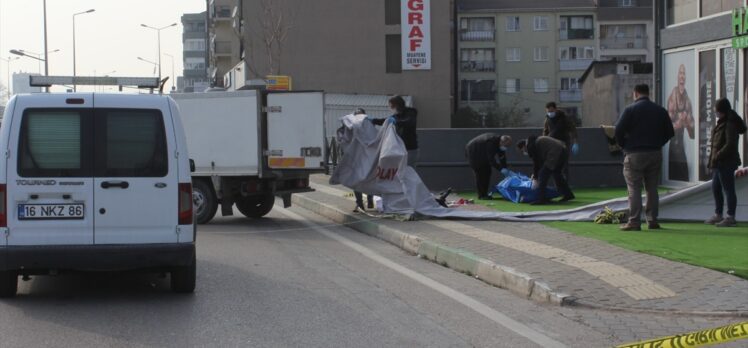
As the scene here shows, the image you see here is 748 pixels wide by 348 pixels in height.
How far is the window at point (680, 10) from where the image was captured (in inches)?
682

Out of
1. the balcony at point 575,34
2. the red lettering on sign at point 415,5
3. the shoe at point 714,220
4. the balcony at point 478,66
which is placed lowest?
the shoe at point 714,220

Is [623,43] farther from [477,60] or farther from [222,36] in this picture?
[222,36]

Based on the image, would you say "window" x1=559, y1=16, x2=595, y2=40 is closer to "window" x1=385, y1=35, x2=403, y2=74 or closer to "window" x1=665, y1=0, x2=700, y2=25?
"window" x1=385, y1=35, x2=403, y2=74

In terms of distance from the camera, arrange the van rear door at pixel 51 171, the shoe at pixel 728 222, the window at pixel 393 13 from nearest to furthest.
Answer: the van rear door at pixel 51 171 < the shoe at pixel 728 222 < the window at pixel 393 13

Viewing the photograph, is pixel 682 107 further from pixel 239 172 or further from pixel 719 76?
pixel 239 172

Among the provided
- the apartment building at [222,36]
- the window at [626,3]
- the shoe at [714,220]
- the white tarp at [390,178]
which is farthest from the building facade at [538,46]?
the shoe at [714,220]

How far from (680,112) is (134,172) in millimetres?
13292

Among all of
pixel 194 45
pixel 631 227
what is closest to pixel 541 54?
pixel 631 227

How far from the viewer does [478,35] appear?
77.4 m

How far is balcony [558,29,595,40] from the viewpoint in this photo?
7644 centimetres

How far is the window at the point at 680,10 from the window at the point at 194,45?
133m

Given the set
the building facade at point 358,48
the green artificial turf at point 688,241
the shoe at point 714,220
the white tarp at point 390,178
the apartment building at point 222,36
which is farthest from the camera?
the apartment building at point 222,36

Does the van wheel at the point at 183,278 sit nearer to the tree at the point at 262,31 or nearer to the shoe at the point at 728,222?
the shoe at the point at 728,222

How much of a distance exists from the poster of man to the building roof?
5964 centimetres
